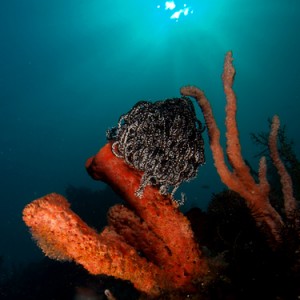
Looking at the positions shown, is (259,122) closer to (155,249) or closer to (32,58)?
(32,58)

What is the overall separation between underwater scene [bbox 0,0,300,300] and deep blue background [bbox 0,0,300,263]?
0.62m

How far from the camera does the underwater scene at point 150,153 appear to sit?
4.11m

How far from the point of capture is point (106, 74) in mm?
124375

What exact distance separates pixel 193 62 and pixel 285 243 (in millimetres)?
122527

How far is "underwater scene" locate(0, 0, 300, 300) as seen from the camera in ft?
13.5

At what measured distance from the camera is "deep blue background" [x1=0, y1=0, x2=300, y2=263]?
Answer: 8675 centimetres

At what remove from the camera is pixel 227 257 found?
16.3ft

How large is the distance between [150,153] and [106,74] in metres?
127

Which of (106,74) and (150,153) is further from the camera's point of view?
(106,74)

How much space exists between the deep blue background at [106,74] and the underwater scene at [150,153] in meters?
0.62

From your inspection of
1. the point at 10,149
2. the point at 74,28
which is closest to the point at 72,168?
the point at 10,149

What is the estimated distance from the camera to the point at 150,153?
4.04 metres

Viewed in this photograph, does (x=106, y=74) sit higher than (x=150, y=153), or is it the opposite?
(x=106, y=74)

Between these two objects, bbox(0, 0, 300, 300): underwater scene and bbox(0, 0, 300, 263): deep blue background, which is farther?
bbox(0, 0, 300, 263): deep blue background
